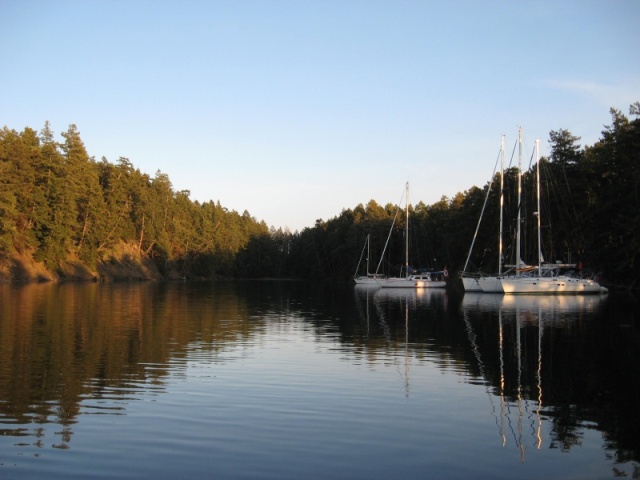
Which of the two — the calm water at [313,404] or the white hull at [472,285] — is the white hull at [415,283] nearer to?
the white hull at [472,285]

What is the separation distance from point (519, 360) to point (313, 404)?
31.1 ft

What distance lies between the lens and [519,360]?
19.9 m

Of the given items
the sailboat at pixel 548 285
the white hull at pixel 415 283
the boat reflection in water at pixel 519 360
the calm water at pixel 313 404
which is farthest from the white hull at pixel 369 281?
the calm water at pixel 313 404

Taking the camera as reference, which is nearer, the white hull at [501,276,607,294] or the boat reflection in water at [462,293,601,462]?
the boat reflection in water at [462,293,601,462]

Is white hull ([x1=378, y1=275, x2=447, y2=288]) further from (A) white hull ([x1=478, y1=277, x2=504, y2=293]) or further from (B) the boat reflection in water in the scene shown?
(B) the boat reflection in water

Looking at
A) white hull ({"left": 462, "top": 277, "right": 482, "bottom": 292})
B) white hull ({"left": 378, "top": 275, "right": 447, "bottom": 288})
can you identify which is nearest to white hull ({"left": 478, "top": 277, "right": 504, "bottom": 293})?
white hull ({"left": 462, "top": 277, "right": 482, "bottom": 292})

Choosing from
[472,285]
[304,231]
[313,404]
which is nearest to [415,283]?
[472,285]

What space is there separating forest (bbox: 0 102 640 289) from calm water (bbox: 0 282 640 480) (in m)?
42.4

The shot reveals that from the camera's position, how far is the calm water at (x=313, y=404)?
9.44m

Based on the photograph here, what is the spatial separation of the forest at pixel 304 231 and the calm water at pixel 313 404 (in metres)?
42.4

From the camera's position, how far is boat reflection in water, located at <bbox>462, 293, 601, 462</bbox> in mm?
12000

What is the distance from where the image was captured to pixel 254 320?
109 ft

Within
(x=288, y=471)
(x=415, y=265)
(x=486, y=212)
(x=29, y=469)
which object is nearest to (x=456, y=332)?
(x=288, y=471)

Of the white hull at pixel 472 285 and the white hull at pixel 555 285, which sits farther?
the white hull at pixel 472 285
